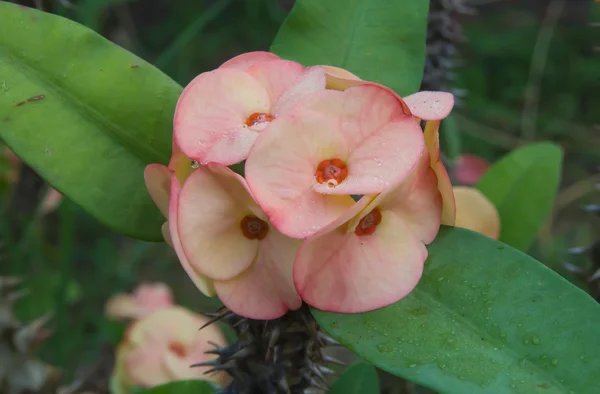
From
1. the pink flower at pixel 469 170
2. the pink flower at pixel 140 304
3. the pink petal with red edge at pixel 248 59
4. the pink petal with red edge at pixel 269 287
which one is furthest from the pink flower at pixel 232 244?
the pink flower at pixel 469 170

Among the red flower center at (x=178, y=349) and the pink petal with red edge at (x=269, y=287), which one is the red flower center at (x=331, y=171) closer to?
the pink petal with red edge at (x=269, y=287)

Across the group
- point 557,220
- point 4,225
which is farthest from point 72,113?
point 557,220

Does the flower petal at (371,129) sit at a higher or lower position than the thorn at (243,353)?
higher

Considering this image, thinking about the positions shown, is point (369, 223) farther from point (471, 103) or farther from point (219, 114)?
point (471, 103)

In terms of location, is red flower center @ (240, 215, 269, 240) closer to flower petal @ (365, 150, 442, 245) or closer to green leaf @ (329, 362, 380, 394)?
flower petal @ (365, 150, 442, 245)

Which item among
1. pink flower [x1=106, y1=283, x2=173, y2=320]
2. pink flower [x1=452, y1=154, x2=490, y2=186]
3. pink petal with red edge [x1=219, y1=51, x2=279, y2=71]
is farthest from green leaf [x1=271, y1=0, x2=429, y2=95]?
pink flower [x1=452, y1=154, x2=490, y2=186]

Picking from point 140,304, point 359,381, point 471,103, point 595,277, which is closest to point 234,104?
point 359,381
